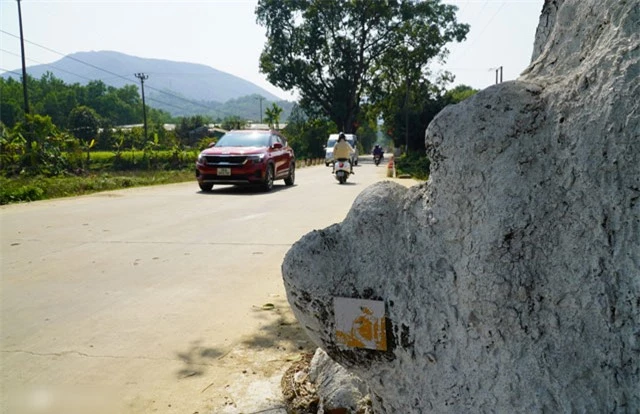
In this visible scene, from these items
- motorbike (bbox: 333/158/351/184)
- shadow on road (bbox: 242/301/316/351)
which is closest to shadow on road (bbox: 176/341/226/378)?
shadow on road (bbox: 242/301/316/351)

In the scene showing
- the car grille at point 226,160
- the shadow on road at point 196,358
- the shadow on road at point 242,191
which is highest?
the car grille at point 226,160

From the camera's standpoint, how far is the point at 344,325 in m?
1.91

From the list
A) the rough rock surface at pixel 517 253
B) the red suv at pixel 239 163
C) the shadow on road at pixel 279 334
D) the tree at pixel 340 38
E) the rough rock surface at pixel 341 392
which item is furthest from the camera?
the tree at pixel 340 38

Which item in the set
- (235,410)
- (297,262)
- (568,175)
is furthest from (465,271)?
(235,410)

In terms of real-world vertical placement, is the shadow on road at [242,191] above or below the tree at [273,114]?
below

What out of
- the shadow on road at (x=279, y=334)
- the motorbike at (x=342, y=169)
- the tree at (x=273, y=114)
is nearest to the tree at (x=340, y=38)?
the tree at (x=273, y=114)

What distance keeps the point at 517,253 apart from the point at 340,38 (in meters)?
43.2

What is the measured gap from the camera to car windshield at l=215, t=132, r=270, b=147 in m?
13.4

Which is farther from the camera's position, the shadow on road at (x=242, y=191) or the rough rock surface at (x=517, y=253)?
the shadow on road at (x=242, y=191)

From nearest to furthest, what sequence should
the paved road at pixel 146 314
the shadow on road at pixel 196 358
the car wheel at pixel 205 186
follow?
1. the paved road at pixel 146 314
2. the shadow on road at pixel 196 358
3. the car wheel at pixel 205 186

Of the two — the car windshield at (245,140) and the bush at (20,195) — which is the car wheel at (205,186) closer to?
the car windshield at (245,140)

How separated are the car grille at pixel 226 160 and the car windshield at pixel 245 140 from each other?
0.97 metres

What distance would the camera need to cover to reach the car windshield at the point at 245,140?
13373mm

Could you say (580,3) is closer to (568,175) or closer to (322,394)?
(568,175)
